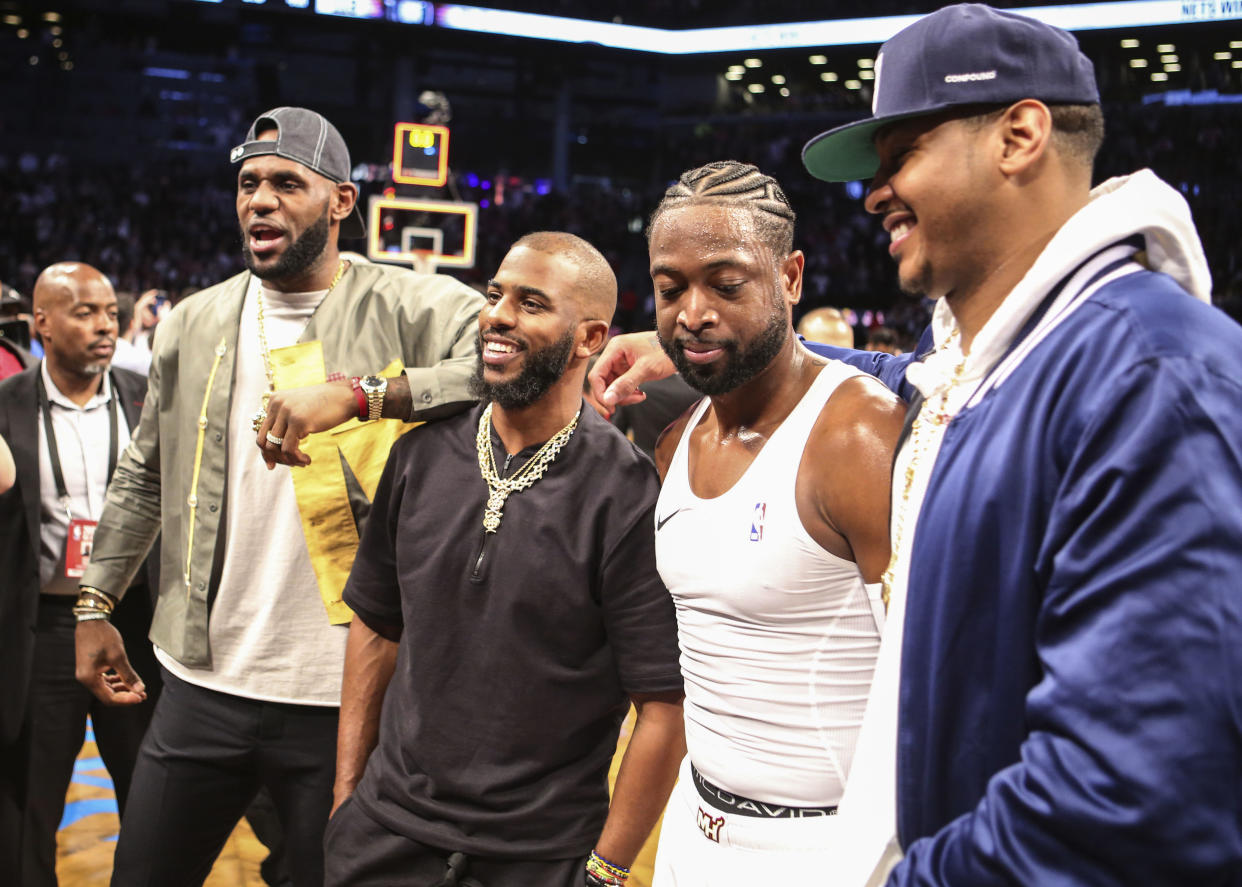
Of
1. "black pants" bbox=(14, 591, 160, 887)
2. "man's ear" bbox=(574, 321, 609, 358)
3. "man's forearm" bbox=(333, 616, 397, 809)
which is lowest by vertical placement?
"black pants" bbox=(14, 591, 160, 887)

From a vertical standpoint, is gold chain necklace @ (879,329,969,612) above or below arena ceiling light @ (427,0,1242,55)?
below

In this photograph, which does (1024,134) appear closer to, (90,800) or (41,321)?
(41,321)

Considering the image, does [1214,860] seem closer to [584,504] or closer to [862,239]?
[584,504]

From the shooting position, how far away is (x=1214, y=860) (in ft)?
2.62

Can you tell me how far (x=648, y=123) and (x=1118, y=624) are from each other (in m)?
25.9

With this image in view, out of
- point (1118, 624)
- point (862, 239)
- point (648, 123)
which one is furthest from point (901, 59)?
point (648, 123)

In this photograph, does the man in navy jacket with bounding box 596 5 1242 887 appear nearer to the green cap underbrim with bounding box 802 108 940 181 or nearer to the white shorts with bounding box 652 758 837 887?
the green cap underbrim with bounding box 802 108 940 181

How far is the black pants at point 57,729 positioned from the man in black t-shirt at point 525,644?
1.51 meters

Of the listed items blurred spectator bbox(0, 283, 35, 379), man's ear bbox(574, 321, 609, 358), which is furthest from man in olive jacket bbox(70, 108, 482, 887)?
blurred spectator bbox(0, 283, 35, 379)

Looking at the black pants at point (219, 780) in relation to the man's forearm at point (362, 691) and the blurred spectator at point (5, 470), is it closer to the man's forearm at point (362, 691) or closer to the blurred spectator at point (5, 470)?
the man's forearm at point (362, 691)

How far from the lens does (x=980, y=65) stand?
108 centimetres

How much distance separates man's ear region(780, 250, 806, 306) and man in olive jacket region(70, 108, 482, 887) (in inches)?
27.5

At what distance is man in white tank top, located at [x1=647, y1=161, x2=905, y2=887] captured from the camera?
5.01 ft

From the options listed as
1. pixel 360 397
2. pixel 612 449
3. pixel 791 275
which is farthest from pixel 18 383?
pixel 791 275
